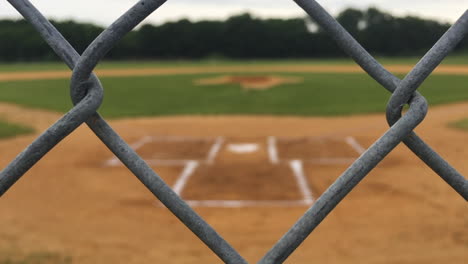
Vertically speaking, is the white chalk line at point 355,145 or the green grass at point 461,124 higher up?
A: the white chalk line at point 355,145

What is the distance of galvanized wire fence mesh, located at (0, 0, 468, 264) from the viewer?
0.67 m

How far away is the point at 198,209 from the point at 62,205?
68.4 inches

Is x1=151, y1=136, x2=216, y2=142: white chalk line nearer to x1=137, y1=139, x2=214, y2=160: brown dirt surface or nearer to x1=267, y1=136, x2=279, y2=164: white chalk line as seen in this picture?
x1=137, y1=139, x2=214, y2=160: brown dirt surface

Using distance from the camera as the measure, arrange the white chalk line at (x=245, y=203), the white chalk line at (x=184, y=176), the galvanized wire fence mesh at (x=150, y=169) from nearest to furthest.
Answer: the galvanized wire fence mesh at (x=150, y=169), the white chalk line at (x=245, y=203), the white chalk line at (x=184, y=176)

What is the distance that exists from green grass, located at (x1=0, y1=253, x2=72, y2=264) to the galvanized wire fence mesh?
4484 mm

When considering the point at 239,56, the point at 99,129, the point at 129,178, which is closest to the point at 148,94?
the point at 129,178

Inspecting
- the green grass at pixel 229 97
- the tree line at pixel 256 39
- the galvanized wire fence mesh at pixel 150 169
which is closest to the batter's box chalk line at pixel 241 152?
the green grass at pixel 229 97

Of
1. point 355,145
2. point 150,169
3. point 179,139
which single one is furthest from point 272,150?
point 150,169

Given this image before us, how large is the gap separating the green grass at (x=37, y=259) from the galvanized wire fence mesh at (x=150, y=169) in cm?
448

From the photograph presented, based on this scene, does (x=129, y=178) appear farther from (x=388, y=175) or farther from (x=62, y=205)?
(x=388, y=175)

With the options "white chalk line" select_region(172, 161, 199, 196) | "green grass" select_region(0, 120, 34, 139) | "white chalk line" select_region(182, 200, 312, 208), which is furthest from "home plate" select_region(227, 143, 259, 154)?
"green grass" select_region(0, 120, 34, 139)

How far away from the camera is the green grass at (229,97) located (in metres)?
15.9

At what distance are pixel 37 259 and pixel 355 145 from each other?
657cm

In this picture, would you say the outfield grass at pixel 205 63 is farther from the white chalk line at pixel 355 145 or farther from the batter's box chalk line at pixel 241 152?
the batter's box chalk line at pixel 241 152
